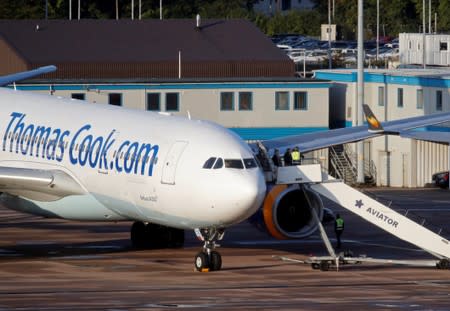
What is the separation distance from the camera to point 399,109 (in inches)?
3039

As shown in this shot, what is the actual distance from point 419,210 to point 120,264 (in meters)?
20.4

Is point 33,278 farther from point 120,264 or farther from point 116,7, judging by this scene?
point 116,7

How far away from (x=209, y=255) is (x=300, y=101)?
4003 cm

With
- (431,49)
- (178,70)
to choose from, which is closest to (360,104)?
(178,70)

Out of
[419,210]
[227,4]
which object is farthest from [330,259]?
[227,4]

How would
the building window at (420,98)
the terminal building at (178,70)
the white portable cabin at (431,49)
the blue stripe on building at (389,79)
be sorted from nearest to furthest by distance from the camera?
the blue stripe on building at (389,79) → the building window at (420,98) → the terminal building at (178,70) → the white portable cabin at (431,49)

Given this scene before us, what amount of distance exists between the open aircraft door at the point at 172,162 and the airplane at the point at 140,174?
0.08 feet

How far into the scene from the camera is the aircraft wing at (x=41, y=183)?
1639 inches

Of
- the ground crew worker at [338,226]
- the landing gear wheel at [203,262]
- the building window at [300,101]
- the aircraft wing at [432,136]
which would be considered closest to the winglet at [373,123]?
the ground crew worker at [338,226]

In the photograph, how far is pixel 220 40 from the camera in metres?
90.8

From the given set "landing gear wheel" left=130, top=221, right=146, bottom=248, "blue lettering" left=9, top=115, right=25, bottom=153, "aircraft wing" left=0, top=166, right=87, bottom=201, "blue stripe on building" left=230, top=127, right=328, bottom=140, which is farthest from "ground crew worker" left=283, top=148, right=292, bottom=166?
"blue stripe on building" left=230, top=127, right=328, bottom=140

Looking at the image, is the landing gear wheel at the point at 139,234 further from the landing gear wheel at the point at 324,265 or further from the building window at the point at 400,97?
the building window at the point at 400,97

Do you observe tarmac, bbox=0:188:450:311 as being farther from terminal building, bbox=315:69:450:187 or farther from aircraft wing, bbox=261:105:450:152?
terminal building, bbox=315:69:450:187

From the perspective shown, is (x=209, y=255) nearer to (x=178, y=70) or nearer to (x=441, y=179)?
(x=441, y=179)
